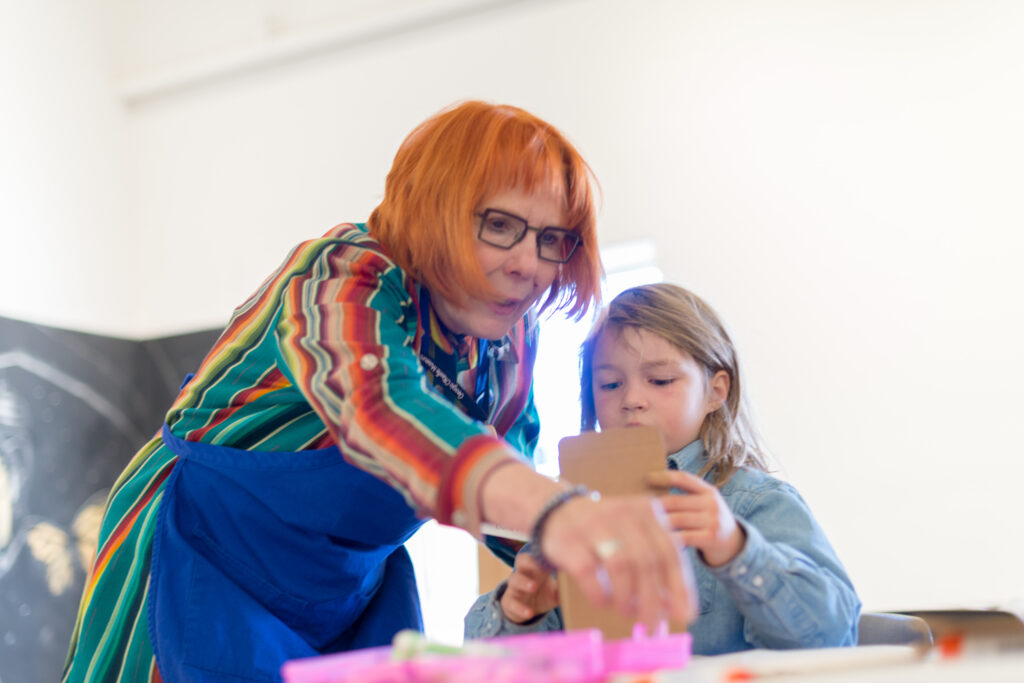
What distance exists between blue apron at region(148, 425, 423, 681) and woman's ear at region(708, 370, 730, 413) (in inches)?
18.2

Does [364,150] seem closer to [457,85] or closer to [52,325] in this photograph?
[457,85]

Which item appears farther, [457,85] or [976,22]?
[457,85]

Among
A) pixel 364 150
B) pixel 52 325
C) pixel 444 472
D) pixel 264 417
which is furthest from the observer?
pixel 364 150

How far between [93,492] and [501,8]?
6.40ft

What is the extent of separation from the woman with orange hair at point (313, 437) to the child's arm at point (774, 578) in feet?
0.63

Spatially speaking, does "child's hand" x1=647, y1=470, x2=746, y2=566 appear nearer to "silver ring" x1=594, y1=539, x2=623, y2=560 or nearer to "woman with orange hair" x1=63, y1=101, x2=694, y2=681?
"woman with orange hair" x1=63, y1=101, x2=694, y2=681

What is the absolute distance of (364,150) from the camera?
285 cm

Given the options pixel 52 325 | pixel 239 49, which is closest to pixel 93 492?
pixel 52 325

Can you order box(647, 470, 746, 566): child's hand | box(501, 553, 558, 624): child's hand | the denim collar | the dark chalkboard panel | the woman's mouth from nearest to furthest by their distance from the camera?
1. box(647, 470, 746, 566): child's hand
2. box(501, 553, 558, 624): child's hand
3. the woman's mouth
4. the denim collar
5. the dark chalkboard panel

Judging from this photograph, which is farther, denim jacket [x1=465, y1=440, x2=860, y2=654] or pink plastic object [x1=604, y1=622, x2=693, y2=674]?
denim jacket [x1=465, y1=440, x2=860, y2=654]

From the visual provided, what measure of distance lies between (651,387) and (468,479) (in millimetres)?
635

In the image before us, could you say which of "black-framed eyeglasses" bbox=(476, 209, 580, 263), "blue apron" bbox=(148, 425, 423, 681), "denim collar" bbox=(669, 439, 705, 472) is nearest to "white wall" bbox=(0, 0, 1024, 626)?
"denim collar" bbox=(669, 439, 705, 472)

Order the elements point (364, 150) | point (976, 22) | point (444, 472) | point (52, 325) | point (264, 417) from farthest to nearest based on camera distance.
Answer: point (364, 150) → point (52, 325) → point (976, 22) → point (264, 417) → point (444, 472)

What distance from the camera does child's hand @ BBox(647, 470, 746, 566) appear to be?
77 centimetres
